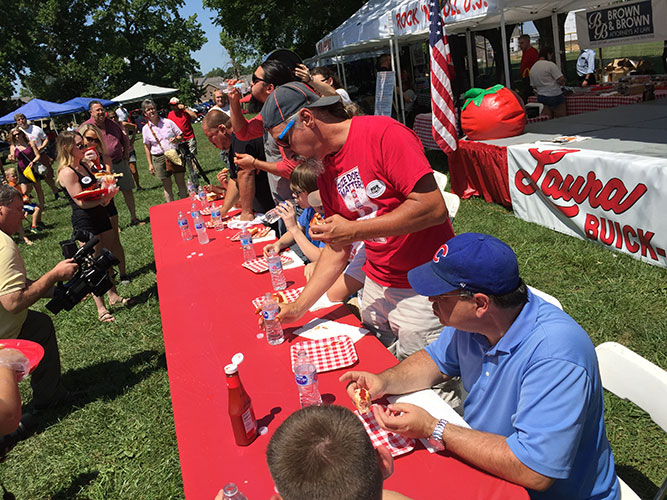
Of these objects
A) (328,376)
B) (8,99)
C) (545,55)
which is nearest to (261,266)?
(328,376)

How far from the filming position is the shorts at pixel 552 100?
8891 mm

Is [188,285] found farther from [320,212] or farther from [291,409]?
[291,409]

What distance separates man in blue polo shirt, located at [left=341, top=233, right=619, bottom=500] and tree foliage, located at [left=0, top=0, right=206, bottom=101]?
44.7m

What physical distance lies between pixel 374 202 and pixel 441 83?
4.56 meters

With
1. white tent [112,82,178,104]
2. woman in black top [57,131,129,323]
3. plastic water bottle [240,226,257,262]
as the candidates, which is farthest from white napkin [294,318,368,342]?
white tent [112,82,178,104]

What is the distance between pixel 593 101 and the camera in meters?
8.65

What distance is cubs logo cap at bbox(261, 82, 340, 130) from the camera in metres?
2.32

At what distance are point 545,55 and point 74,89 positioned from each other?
41.6 metres

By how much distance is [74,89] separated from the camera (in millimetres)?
41531

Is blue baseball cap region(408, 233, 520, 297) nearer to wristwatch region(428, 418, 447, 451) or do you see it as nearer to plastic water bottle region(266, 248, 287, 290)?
wristwatch region(428, 418, 447, 451)

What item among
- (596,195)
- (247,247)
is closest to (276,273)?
(247,247)

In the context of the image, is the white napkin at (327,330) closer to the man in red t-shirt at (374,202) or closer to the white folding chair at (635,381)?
the man in red t-shirt at (374,202)

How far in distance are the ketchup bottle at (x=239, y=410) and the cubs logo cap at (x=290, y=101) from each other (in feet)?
4.09

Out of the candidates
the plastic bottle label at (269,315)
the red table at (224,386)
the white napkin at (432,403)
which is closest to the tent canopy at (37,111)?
the red table at (224,386)
